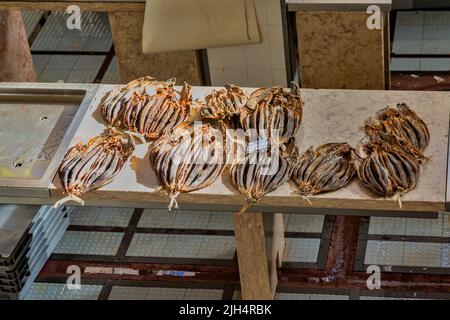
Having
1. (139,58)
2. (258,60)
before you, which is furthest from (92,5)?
(258,60)

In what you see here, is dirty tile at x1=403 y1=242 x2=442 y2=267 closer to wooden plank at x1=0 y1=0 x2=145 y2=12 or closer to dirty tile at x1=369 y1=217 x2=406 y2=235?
dirty tile at x1=369 y1=217 x2=406 y2=235

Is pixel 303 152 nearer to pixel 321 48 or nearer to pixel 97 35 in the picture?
pixel 321 48

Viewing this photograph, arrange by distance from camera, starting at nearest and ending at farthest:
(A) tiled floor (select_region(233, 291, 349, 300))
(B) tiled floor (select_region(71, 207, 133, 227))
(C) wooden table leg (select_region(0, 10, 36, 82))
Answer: (A) tiled floor (select_region(233, 291, 349, 300)), (B) tiled floor (select_region(71, 207, 133, 227)), (C) wooden table leg (select_region(0, 10, 36, 82))

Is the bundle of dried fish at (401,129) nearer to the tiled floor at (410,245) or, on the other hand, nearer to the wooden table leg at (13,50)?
the tiled floor at (410,245)

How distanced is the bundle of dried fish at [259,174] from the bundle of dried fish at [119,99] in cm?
76

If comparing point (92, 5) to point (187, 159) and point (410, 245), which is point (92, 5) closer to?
point (187, 159)

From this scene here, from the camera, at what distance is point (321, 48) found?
5.93m

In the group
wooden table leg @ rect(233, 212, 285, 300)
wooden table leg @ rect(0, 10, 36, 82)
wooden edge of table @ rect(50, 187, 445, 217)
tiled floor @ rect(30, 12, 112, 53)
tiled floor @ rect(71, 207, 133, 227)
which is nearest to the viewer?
wooden edge of table @ rect(50, 187, 445, 217)

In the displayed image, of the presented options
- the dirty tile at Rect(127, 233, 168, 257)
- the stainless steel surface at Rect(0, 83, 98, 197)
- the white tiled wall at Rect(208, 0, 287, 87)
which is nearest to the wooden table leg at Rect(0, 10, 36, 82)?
the stainless steel surface at Rect(0, 83, 98, 197)

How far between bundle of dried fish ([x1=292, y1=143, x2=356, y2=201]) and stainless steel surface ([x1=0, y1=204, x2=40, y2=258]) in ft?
4.72

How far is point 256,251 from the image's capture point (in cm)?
488

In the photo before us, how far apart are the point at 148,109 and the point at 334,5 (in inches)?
56.8

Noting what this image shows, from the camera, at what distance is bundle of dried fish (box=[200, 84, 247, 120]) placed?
4824 millimetres
